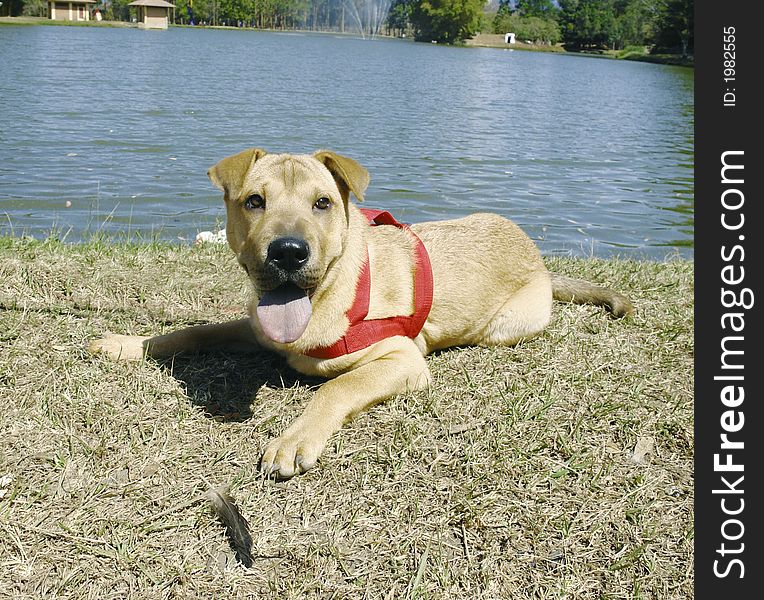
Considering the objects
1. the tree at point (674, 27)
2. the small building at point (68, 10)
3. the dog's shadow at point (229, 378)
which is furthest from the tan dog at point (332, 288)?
the small building at point (68, 10)

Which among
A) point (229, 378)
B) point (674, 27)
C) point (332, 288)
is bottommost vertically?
point (229, 378)

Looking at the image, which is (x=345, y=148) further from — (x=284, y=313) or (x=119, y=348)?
(x=284, y=313)

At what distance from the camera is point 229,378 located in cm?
488

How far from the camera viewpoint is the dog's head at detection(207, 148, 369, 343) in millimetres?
4113

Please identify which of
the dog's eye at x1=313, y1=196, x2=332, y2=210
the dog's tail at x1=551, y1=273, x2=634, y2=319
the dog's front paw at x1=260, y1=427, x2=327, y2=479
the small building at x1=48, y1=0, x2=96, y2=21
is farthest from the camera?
the small building at x1=48, y1=0, x2=96, y2=21

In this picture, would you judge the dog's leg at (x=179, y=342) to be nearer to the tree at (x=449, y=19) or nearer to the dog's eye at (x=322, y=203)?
the dog's eye at (x=322, y=203)

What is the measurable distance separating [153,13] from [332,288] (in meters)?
120

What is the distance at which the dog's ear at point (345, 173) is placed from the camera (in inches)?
182

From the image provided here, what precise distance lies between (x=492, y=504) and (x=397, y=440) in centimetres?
72

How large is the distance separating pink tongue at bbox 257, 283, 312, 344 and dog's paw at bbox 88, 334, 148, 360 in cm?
118

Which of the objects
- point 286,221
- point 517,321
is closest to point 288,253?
point 286,221

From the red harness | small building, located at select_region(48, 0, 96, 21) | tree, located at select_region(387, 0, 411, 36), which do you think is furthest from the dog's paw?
tree, located at select_region(387, 0, 411, 36)

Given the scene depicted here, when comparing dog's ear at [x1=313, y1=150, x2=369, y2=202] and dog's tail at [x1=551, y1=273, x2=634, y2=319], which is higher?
dog's ear at [x1=313, y1=150, x2=369, y2=202]

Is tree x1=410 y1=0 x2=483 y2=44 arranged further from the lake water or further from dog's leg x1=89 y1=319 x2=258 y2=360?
dog's leg x1=89 y1=319 x2=258 y2=360
